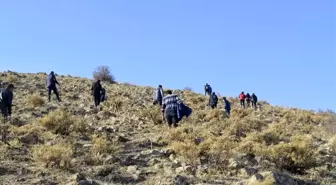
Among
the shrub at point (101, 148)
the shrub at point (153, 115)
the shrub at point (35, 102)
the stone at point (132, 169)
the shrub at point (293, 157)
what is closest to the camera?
the stone at point (132, 169)

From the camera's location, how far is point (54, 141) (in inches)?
528

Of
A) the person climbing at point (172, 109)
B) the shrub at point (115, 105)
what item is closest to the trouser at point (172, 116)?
the person climbing at point (172, 109)

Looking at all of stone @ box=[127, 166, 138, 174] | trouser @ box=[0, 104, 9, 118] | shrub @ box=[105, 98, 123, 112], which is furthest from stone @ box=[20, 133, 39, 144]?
shrub @ box=[105, 98, 123, 112]

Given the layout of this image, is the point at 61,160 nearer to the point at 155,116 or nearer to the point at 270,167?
the point at 270,167

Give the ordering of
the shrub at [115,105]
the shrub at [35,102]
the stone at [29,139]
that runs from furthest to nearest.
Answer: the shrub at [115,105]
the shrub at [35,102]
the stone at [29,139]

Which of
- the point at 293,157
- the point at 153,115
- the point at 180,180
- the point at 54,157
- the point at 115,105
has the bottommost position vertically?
the point at 180,180

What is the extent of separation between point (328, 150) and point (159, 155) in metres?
4.70

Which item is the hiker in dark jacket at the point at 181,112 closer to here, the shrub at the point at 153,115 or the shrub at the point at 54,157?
the shrub at the point at 153,115

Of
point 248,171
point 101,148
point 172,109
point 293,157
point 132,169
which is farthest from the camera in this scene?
point 172,109

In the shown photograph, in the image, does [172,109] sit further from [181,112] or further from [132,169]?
[132,169]

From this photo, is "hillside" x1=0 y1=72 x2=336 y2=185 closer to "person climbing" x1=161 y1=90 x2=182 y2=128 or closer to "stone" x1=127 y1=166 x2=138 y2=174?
"stone" x1=127 y1=166 x2=138 y2=174

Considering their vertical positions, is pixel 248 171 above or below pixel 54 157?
below

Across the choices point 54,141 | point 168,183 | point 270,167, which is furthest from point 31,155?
point 270,167

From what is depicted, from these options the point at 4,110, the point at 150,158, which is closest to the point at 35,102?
the point at 4,110
